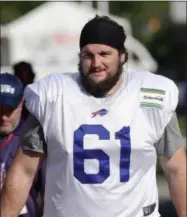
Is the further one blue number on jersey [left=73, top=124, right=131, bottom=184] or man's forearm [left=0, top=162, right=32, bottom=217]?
man's forearm [left=0, top=162, right=32, bottom=217]

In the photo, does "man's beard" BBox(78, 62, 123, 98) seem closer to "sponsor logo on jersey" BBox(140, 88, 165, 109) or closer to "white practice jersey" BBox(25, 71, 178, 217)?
"white practice jersey" BBox(25, 71, 178, 217)

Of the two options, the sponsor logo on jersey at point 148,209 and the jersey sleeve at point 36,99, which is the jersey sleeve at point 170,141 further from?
the jersey sleeve at point 36,99

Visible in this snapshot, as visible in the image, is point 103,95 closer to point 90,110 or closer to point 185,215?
point 90,110

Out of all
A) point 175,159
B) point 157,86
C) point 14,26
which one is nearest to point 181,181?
point 175,159

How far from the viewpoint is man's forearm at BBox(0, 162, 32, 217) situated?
4.52m

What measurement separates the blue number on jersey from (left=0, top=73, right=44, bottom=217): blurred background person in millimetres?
1362

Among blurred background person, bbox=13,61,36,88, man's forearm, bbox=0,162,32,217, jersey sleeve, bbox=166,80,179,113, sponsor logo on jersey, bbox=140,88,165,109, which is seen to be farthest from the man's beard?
blurred background person, bbox=13,61,36,88

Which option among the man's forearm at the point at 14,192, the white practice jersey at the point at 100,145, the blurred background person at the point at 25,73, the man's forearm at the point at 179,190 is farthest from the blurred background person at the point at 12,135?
the blurred background person at the point at 25,73

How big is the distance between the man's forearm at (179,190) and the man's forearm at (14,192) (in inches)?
27.5

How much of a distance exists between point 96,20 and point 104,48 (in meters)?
0.26

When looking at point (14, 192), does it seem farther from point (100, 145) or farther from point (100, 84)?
point (100, 84)

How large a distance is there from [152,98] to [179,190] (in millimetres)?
467

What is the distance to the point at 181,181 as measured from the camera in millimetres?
4504

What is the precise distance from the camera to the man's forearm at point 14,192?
14.8 feet
